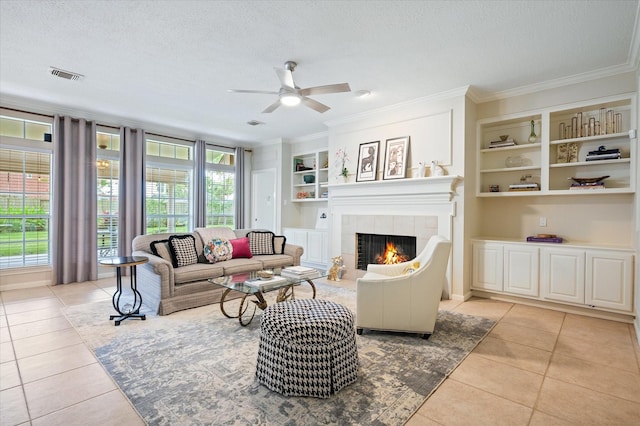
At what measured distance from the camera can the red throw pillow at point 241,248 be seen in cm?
470

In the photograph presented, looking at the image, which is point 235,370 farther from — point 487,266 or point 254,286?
point 487,266

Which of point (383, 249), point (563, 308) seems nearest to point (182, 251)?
point (383, 249)

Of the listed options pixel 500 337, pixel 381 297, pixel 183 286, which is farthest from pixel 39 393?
pixel 500 337

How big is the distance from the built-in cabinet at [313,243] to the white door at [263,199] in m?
0.65

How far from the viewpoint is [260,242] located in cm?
512

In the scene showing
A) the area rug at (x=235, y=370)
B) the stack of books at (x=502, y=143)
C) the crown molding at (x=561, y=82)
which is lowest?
the area rug at (x=235, y=370)

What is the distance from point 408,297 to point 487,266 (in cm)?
188

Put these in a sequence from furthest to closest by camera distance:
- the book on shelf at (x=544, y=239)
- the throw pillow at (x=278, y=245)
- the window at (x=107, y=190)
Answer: the window at (x=107, y=190)
the throw pillow at (x=278, y=245)
the book on shelf at (x=544, y=239)

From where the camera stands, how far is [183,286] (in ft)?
12.3

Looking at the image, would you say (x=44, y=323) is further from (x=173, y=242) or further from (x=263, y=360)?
(x=263, y=360)

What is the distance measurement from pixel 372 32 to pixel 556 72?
2.31 meters

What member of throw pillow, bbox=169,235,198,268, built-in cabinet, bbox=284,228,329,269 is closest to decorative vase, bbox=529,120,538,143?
built-in cabinet, bbox=284,228,329,269

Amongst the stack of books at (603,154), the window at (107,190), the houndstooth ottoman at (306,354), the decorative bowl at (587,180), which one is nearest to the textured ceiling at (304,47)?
the stack of books at (603,154)

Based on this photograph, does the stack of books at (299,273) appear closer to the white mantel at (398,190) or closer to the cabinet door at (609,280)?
the white mantel at (398,190)
